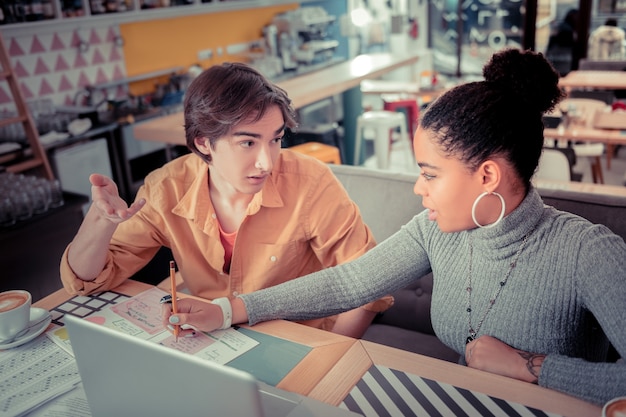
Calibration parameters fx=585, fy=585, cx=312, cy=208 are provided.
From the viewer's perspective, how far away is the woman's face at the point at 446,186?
4.09 feet

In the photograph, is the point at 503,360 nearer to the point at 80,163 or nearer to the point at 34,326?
the point at 34,326

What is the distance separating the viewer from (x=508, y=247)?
4.28 feet

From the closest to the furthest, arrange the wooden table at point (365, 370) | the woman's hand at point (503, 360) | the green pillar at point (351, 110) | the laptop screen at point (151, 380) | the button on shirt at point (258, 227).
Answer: the laptop screen at point (151, 380) → the wooden table at point (365, 370) → the woman's hand at point (503, 360) → the button on shirt at point (258, 227) → the green pillar at point (351, 110)

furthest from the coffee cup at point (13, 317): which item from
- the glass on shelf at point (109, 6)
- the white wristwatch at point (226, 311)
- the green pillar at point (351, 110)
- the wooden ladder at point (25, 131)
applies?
the green pillar at point (351, 110)

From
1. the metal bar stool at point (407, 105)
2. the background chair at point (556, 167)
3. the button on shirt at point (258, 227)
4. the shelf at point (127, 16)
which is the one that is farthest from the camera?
the metal bar stool at point (407, 105)

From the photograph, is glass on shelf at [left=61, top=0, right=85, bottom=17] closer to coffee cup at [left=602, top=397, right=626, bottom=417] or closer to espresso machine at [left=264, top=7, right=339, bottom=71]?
espresso machine at [left=264, top=7, right=339, bottom=71]

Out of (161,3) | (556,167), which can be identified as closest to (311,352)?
(556,167)

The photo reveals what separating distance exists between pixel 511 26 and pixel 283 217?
21.0 ft

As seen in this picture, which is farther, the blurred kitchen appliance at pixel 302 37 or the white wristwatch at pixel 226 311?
the blurred kitchen appliance at pixel 302 37

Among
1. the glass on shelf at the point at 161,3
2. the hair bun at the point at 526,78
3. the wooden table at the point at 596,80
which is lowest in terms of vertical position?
the wooden table at the point at 596,80

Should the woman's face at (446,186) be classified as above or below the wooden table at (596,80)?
above

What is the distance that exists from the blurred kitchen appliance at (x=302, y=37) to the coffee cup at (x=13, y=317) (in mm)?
4910

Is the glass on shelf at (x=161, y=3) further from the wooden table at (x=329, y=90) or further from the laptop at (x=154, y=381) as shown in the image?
the laptop at (x=154, y=381)

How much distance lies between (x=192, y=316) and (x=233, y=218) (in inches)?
18.3
